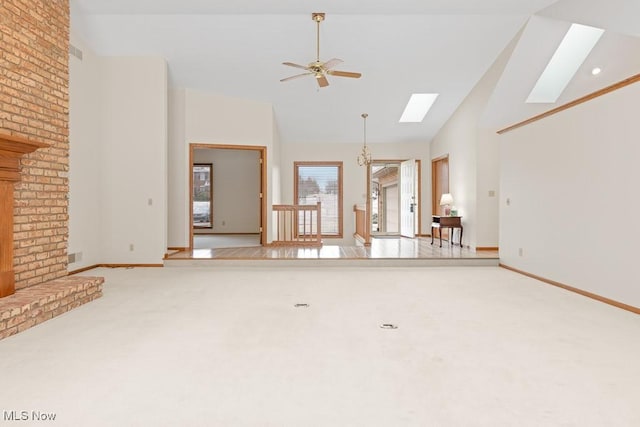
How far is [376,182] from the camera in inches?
621

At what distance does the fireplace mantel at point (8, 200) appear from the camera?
327 cm

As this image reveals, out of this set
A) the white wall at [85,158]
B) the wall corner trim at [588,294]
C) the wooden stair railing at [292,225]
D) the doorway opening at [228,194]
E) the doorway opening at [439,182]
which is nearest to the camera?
the wall corner trim at [588,294]

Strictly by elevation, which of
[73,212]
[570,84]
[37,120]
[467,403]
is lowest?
[467,403]

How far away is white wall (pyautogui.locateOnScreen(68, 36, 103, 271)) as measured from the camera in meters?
5.44

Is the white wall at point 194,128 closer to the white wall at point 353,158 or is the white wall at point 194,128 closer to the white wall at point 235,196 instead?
the white wall at point 353,158

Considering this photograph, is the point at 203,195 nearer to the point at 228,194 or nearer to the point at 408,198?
the point at 228,194

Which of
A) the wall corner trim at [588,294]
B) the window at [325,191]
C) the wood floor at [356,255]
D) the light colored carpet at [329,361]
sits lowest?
the light colored carpet at [329,361]

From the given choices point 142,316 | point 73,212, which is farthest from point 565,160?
point 73,212

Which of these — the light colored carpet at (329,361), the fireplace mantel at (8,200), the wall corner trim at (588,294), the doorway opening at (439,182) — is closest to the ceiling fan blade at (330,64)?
the light colored carpet at (329,361)

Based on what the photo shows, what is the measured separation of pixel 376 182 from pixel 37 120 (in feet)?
43.1

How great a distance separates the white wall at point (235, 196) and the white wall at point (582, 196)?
7.53m

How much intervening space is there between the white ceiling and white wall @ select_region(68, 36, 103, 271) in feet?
1.85

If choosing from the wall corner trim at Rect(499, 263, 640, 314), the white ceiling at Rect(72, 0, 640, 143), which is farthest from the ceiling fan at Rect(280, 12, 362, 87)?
the wall corner trim at Rect(499, 263, 640, 314)

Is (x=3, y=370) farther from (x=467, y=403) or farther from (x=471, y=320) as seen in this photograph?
(x=471, y=320)
